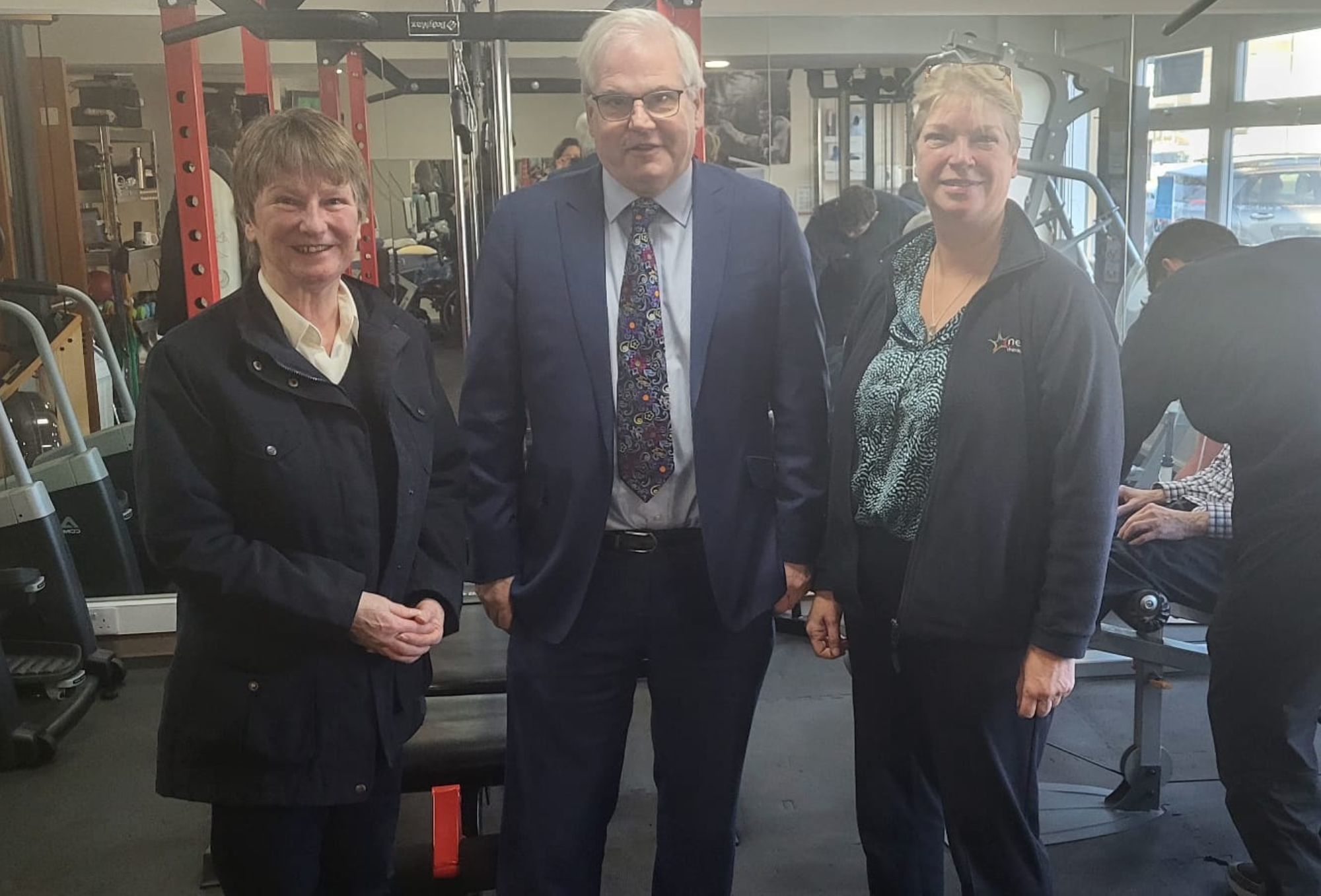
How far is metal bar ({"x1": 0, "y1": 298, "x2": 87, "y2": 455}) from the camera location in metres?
3.42

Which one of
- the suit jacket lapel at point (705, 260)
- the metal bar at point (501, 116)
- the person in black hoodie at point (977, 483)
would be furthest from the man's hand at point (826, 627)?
the metal bar at point (501, 116)

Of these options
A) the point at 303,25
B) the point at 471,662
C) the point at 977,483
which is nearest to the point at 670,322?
the point at 977,483

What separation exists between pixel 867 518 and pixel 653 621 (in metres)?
0.36

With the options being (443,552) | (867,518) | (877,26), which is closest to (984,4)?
(877,26)

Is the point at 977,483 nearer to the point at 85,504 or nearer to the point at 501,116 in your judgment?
the point at 501,116

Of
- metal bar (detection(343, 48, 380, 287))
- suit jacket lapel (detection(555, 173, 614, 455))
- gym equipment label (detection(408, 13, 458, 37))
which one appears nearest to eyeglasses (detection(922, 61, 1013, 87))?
suit jacket lapel (detection(555, 173, 614, 455))

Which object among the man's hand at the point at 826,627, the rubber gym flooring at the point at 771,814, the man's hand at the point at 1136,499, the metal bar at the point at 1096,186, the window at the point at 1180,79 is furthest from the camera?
the window at the point at 1180,79

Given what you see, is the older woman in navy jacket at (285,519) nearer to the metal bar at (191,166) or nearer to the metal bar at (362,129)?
the metal bar at (191,166)

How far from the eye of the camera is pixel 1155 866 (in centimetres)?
245

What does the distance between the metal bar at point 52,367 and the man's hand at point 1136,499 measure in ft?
10.4

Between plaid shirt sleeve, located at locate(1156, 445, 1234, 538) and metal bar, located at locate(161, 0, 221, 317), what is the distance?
251cm

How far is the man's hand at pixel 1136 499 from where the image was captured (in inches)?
100

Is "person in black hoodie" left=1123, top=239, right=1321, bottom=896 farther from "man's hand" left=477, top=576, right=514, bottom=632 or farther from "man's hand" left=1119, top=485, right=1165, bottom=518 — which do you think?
"man's hand" left=477, top=576, right=514, bottom=632

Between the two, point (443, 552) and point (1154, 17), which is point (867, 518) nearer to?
point (443, 552)
